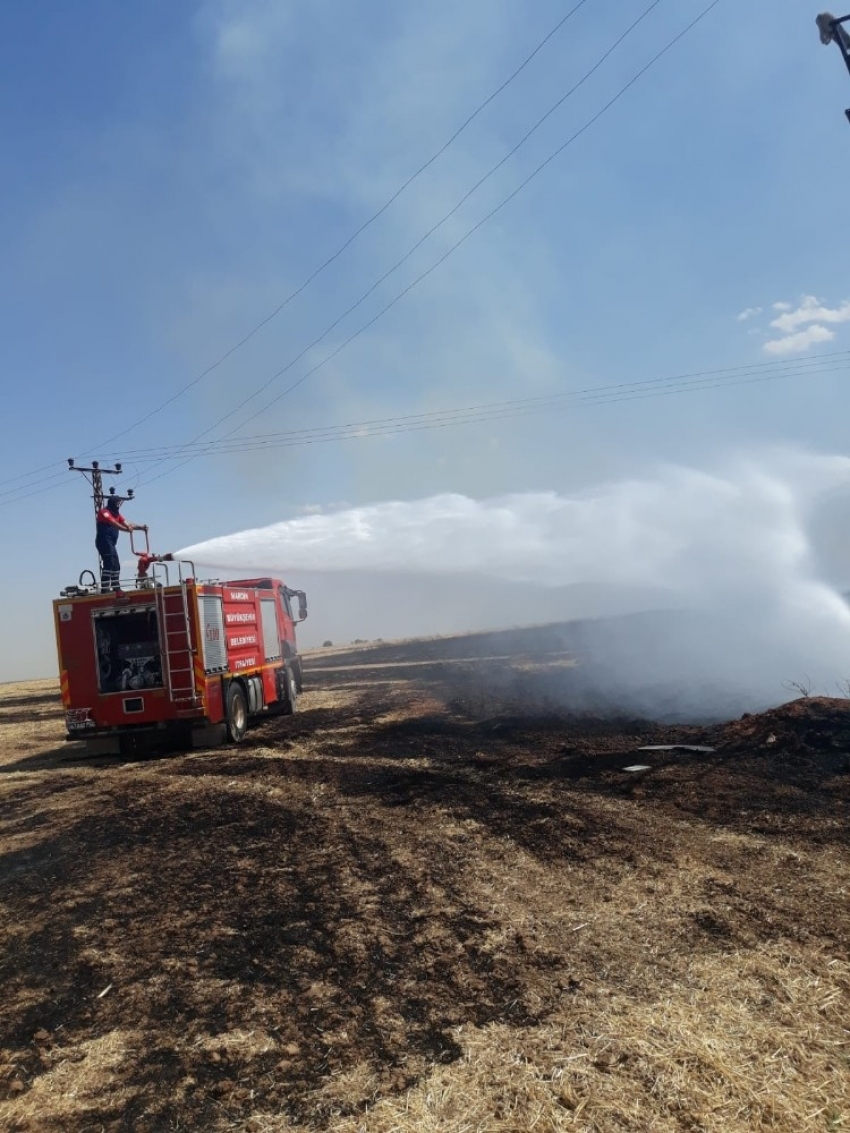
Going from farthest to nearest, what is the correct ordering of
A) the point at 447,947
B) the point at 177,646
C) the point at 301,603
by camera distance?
the point at 301,603 → the point at 177,646 → the point at 447,947

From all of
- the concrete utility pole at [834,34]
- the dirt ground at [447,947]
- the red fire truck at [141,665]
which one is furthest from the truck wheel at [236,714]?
the concrete utility pole at [834,34]

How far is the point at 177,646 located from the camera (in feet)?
47.5

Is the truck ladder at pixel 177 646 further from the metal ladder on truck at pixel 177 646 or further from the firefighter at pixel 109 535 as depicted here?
the firefighter at pixel 109 535

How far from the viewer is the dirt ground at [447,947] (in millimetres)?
3855

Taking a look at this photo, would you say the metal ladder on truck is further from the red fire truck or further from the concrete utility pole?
the concrete utility pole

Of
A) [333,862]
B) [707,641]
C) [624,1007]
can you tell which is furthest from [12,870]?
[707,641]

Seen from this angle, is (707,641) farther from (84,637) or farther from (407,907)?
(407,907)

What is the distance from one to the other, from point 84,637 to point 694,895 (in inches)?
474

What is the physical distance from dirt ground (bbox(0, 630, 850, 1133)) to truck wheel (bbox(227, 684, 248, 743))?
4082 millimetres

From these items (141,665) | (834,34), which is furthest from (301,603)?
(834,34)

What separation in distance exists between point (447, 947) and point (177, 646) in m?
10.3

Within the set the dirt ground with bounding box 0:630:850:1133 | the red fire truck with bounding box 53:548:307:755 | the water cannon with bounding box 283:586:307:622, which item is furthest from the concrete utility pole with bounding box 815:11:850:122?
the water cannon with bounding box 283:586:307:622

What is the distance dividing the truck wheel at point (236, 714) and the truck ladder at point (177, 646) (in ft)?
5.46

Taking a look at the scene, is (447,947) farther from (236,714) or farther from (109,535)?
(109,535)
